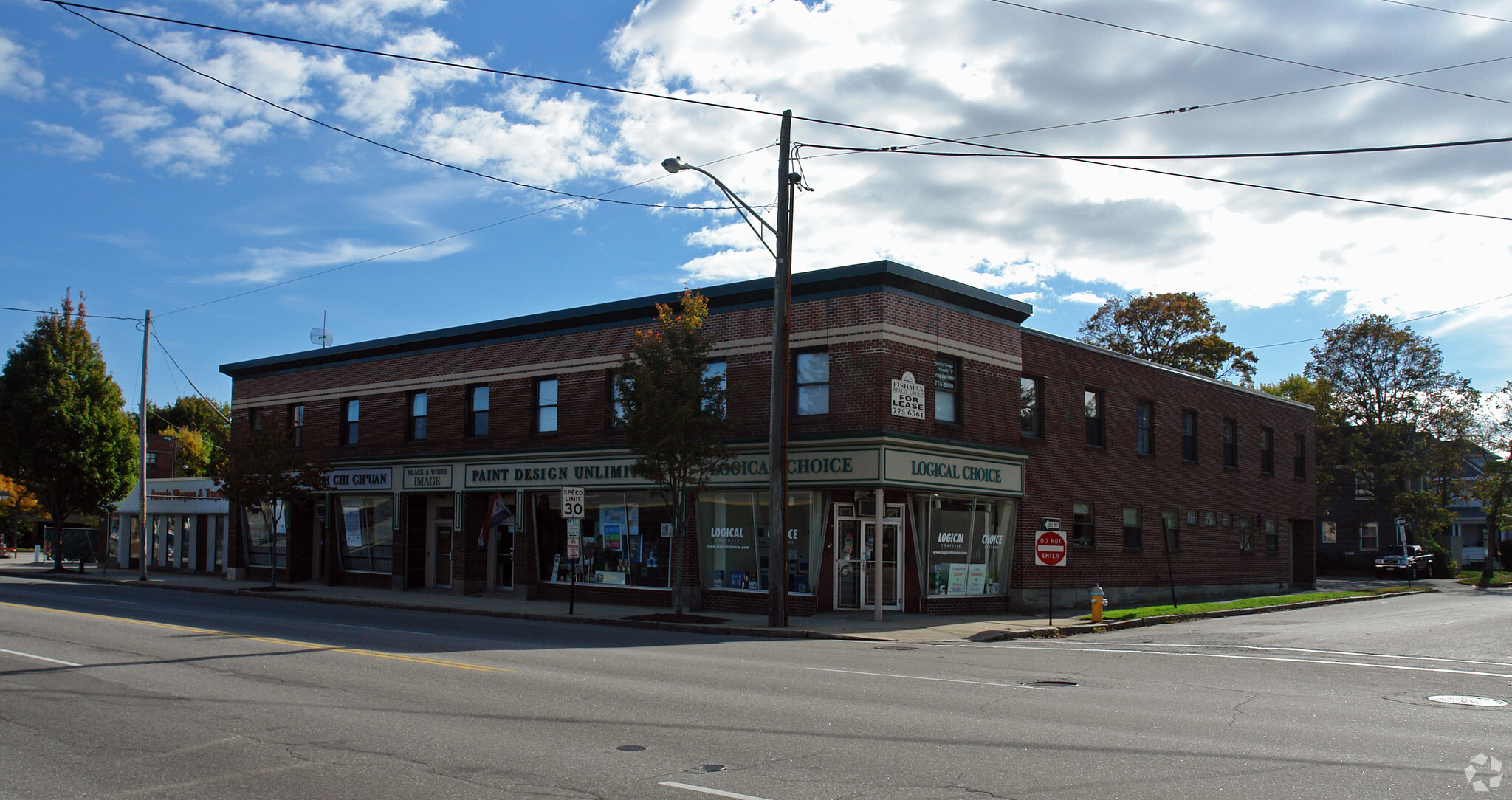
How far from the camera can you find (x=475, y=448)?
28281 mm

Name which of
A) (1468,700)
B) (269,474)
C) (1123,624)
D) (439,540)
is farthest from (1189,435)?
(269,474)

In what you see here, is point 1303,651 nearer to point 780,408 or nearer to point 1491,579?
point 780,408

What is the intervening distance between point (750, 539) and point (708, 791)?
16516mm

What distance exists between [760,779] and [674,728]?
196 centimetres

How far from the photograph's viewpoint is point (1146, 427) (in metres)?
29.2

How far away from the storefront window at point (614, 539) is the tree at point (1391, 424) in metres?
43.9

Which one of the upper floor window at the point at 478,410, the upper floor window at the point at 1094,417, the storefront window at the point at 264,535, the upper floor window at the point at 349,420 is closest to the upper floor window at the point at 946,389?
the upper floor window at the point at 1094,417

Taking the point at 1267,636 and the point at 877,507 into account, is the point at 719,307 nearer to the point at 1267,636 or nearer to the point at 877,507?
the point at 877,507

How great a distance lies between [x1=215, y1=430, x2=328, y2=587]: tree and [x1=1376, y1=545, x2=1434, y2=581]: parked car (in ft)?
147

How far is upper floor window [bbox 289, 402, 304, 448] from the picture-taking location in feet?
110

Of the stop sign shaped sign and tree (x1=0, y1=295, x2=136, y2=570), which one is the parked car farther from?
tree (x1=0, y1=295, x2=136, y2=570)

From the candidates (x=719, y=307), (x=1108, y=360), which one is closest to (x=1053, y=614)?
(x=1108, y=360)

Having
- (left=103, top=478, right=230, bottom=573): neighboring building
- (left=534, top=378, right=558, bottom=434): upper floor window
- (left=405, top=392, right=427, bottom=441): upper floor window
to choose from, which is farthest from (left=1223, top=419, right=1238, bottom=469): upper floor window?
(left=103, top=478, right=230, bottom=573): neighboring building

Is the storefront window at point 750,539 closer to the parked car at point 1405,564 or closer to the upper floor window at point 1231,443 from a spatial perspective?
the upper floor window at point 1231,443
